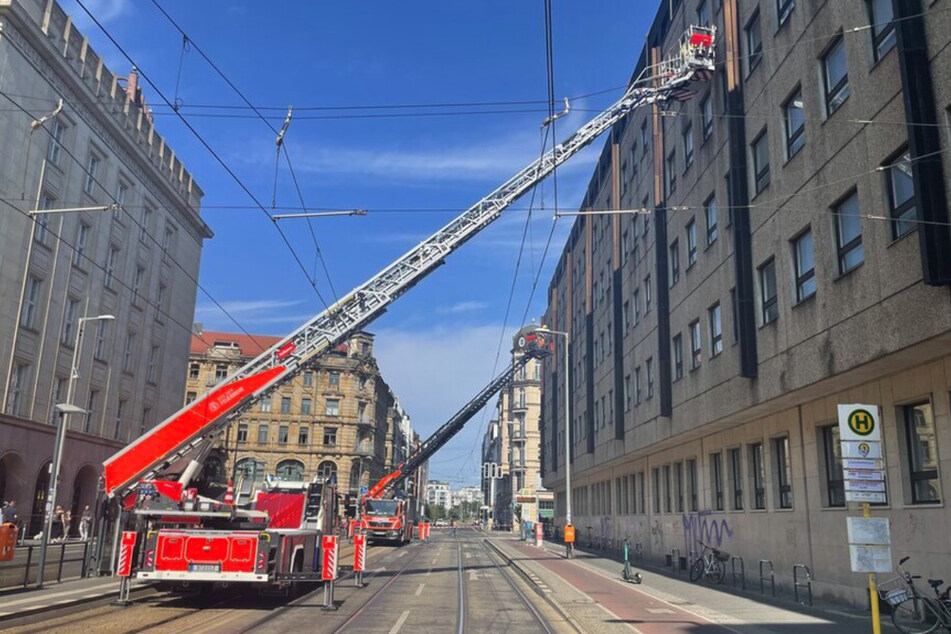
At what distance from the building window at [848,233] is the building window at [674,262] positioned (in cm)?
1093

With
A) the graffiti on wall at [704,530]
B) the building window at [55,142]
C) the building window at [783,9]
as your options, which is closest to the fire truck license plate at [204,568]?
the graffiti on wall at [704,530]

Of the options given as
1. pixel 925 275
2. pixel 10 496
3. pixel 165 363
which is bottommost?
pixel 10 496

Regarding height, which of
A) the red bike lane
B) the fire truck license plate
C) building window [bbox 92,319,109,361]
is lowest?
the red bike lane

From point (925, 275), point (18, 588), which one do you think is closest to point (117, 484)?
point (18, 588)

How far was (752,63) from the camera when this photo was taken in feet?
67.3

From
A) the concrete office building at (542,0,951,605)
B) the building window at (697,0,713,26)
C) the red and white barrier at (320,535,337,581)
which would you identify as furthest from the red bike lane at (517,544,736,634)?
the building window at (697,0,713,26)

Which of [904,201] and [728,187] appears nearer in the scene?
[904,201]

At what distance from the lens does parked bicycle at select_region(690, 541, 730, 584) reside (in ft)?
72.2

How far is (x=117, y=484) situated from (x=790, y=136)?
54.9ft

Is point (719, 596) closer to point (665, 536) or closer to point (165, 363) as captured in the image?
point (665, 536)

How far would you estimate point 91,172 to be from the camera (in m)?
38.0

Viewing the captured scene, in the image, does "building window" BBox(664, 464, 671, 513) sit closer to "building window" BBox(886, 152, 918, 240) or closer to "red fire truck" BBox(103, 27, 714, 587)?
"red fire truck" BBox(103, 27, 714, 587)

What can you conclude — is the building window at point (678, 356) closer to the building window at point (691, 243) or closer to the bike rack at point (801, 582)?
the building window at point (691, 243)

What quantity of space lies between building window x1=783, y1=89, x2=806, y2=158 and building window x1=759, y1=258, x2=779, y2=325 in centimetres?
273
